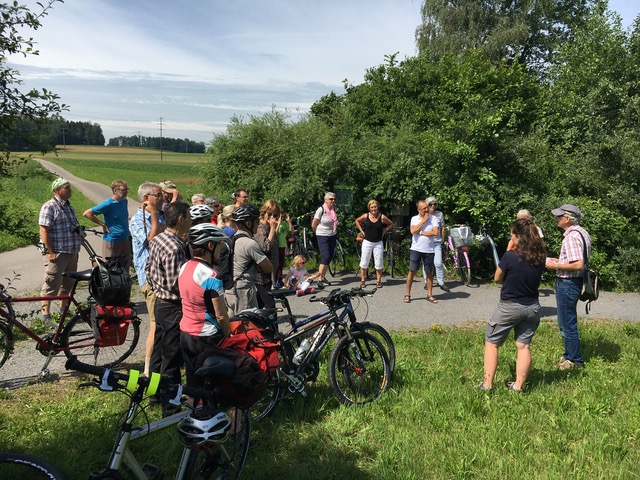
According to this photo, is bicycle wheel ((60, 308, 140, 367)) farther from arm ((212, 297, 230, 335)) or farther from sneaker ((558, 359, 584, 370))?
sneaker ((558, 359, 584, 370))

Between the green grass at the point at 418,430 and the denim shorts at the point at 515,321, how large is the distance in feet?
1.88

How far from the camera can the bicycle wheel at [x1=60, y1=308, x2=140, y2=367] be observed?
5.18 m

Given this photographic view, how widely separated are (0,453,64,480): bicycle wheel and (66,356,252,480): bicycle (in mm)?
207

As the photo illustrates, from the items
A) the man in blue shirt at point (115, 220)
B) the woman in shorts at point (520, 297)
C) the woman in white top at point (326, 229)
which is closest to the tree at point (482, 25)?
the woman in white top at point (326, 229)

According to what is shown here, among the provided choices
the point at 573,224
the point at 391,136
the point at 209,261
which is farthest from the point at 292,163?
the point at 209,261

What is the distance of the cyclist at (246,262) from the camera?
192 inches

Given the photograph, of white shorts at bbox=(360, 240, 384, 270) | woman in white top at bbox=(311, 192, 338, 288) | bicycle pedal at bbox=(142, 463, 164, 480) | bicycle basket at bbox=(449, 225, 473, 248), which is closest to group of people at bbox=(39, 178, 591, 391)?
bicycle pedal at bbox=(142, 463, 164, 480)

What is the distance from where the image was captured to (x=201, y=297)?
137 inches

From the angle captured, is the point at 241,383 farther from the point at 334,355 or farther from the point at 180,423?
the point at 334,355

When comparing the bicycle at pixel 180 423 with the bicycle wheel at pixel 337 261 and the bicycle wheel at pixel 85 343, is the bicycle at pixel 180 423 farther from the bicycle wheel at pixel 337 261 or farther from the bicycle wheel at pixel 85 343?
the bicycle wheel at pixel 337 261

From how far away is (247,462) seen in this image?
3660mm

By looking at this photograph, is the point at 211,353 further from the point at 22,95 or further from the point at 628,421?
the point at 628,421

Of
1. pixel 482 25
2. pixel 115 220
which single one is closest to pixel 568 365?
pixel 115 220

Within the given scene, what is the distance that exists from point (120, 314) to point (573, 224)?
502cm
